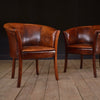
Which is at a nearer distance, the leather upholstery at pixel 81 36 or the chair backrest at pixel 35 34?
the chair backrest at pixel 35 34

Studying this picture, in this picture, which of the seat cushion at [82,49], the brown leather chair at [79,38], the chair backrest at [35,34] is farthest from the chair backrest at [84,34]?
the chair backrest at [35,34]

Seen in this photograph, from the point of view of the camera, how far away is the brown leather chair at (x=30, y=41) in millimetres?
1812

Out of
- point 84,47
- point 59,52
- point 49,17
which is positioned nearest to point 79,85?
point 84,47

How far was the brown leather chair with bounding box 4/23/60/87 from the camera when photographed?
1812mm

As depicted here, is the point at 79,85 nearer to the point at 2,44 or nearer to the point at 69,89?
the point at 69,89

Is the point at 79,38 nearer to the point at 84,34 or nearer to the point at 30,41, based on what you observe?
the point at 84,34

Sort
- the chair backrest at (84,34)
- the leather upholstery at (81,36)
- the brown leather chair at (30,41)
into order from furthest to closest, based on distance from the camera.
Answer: the chair backrest at (84,34), the leather upholstery at (81,36), the brown leather chair at (30,41)

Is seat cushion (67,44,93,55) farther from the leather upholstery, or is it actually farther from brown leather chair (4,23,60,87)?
brown leather chair (4,23,60,87)

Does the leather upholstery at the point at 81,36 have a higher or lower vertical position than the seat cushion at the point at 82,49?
higher

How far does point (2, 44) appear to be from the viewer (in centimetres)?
448

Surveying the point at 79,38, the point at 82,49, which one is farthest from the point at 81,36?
the point at 82,49

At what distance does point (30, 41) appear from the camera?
2.33m

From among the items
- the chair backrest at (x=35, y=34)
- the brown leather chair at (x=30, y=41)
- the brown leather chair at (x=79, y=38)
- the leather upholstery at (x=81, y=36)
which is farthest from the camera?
the leather upholstery at (x=81, y=36)

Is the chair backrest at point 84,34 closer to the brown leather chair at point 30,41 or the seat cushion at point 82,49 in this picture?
the seat cushion at point 82,49
